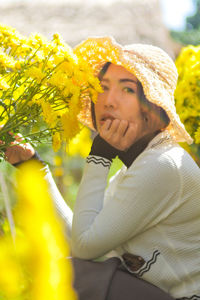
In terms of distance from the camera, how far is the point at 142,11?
28.6 ft

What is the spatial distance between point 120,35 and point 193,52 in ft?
15.8

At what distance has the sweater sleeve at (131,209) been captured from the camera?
1481 mm

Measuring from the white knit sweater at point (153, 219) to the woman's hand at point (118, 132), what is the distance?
0.07m

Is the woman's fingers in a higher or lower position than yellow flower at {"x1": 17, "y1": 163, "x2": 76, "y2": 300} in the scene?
lower

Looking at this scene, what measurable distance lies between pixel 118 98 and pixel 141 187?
1.16ft

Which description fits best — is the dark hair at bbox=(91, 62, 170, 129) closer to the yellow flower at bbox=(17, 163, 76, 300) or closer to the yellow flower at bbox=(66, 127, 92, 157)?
the yellow flower at bbox=(17, 163, 76, 300)

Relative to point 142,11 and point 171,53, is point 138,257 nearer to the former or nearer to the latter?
point 171,53

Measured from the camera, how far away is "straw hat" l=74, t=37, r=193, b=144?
5.32 ft

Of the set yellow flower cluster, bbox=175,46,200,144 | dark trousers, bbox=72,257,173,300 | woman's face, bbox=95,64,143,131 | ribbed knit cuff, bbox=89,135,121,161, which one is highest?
woman's face, bbox=95,64,143,131

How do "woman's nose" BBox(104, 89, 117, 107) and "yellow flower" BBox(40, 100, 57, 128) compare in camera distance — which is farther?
"woman's nose" BBox(104, 89, 117, 107)

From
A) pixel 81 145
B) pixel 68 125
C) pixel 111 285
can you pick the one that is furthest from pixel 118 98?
pixel 81 145

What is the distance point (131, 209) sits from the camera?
1.49 m

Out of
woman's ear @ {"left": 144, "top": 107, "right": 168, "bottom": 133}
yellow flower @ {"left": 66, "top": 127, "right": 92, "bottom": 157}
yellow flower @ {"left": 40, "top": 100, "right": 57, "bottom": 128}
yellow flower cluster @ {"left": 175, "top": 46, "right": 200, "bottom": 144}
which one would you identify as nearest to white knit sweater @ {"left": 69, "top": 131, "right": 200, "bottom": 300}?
woman's ear @ {"left": 144, "top": 107, "right": 168, "bottom": 133}

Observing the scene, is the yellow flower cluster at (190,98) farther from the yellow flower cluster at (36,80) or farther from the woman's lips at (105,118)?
the yellow flower cluster at (36,80)
